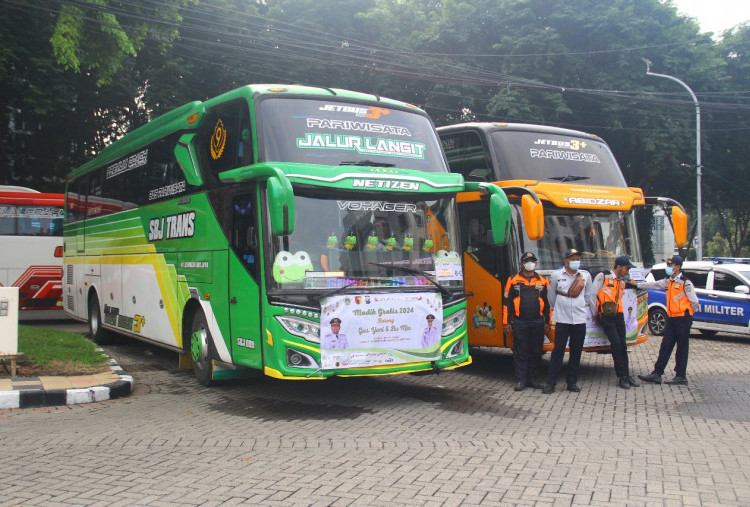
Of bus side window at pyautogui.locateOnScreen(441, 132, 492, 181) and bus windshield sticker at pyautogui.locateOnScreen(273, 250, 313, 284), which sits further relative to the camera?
bus side window at pyautogui.locateOnScreen(441, 132, 492, 181)

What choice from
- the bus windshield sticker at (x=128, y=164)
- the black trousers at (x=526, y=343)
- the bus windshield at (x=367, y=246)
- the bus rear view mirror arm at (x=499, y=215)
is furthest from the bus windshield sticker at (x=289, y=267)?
the bus windshield sticker at (x=128, y=164)

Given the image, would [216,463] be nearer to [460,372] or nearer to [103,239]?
[460,372]

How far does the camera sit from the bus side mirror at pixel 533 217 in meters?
8.88

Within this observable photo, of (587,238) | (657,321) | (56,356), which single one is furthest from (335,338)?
(657,321)

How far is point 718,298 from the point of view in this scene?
1542 centimetres

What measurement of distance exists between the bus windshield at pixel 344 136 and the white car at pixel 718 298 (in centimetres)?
795

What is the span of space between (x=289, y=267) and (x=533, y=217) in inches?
124

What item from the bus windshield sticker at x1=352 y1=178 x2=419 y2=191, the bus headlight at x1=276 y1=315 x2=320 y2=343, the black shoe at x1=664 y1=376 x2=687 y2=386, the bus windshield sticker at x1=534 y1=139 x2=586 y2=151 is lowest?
the black shoe at x1=664 y1=376 x2=687 y2=386

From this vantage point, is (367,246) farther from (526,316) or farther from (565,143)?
(565,143)

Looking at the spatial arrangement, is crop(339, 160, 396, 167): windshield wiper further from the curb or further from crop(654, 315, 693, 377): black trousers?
crop(654, 315, 693, 377): black trousers

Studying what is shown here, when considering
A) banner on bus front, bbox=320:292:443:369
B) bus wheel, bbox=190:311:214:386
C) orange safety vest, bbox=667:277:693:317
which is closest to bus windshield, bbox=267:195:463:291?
banner on bus front, bbox=320:292:443:369

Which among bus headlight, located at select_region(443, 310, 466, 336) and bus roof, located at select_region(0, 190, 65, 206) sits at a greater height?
bus roof, located at select_region(0, 190, 65, 206)

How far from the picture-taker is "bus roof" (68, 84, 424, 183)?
837 centimetres

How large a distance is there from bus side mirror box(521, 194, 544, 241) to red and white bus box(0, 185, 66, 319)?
13.0 m
